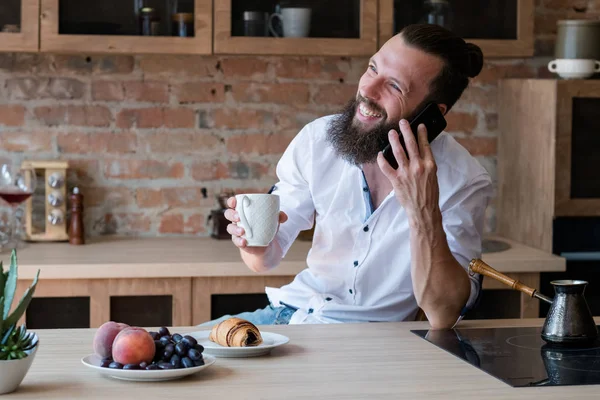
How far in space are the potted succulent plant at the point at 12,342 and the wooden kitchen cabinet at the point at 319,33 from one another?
74.4 inches

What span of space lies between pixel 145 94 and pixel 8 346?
2.26 metres

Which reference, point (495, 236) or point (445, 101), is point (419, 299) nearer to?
point (445, 101)

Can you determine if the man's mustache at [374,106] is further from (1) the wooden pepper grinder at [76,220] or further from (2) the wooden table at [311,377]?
(1) the wooden pepper grinder at [76,220]

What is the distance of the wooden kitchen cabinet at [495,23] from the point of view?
3.41 meters

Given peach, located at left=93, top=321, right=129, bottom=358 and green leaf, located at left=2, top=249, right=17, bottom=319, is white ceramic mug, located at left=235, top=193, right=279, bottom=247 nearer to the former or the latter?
peach, located at left=93, top=321, right=129, bottom=358

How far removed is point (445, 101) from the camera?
244 cm

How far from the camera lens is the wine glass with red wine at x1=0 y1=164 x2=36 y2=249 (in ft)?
10.9

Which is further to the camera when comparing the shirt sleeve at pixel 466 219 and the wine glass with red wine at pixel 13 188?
the wine glass with red wine at pixel 13 188

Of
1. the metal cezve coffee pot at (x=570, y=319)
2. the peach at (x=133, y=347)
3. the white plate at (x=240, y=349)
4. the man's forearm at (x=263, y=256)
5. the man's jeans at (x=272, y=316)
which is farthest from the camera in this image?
the man's jeans at (x=272, y=316)

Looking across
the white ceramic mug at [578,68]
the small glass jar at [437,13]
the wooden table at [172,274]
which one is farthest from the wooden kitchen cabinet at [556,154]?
the small glass jar at [437,13]

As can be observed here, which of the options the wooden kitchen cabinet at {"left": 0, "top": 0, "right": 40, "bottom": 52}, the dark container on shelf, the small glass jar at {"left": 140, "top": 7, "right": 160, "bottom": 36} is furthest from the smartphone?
the wooden kitchen cabinet at {"left": 0, "top": 0, "right": 40, "bottom": 52}

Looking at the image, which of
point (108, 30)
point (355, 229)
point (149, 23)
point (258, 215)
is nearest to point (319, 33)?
point (149, 23)

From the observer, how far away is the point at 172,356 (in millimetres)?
1553

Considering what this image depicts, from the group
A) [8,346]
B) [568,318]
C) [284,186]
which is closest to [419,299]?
[568,318]
